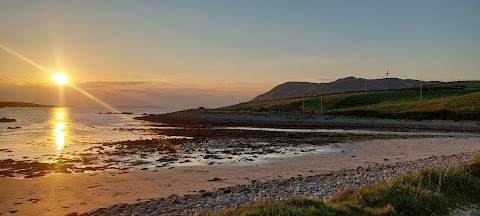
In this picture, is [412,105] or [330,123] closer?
[330,123]

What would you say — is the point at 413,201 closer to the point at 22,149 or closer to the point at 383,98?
the point at 22,149

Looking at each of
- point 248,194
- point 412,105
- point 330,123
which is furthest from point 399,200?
point 412,105

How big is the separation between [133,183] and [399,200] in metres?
11.8

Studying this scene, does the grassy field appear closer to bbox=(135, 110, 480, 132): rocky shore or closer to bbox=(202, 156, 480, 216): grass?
bbox=(135, 110, 480, 132): rocky shore

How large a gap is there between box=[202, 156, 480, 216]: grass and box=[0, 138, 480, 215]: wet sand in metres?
6.95

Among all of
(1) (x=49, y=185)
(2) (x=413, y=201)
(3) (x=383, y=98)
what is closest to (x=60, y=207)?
(1) (x=49, y=185)

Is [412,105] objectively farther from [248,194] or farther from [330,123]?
[248,194]

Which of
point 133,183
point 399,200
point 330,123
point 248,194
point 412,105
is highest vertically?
point 412,105

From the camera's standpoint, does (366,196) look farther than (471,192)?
No

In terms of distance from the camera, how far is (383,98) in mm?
132375

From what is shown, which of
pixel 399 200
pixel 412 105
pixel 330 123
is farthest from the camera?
pixel 412 105

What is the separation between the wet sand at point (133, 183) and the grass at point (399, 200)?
695cm

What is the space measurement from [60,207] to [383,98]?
13158 centimetres

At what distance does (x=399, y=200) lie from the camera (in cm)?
1085
